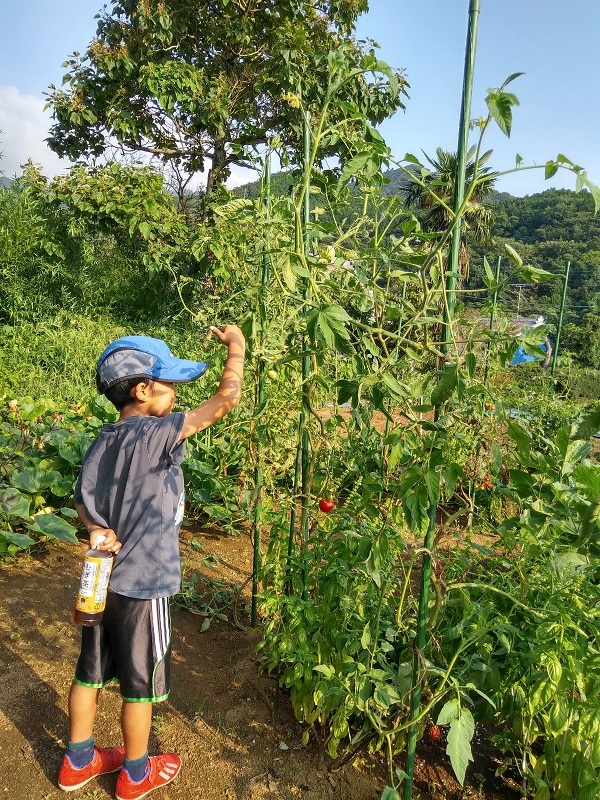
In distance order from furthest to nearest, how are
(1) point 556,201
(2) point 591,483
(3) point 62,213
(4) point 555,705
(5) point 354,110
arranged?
(1) point 556,201, (3) point 62,213, (4) point 555,705, (5) point 354,110, (2) point 591,483

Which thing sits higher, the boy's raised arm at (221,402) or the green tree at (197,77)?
the green tree at (197,77)

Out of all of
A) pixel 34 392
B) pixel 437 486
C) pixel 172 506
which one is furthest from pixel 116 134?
pixel 437 486

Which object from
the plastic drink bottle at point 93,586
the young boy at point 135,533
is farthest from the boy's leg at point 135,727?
the plastic drink bottle at point 93,586

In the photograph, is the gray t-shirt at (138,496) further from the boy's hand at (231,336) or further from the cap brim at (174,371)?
the boy's hand at (231,336)

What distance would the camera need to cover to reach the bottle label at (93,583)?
153 cm

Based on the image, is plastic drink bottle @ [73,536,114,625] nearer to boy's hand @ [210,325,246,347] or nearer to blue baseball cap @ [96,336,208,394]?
blue baseball cap @ [96,336,208,394]

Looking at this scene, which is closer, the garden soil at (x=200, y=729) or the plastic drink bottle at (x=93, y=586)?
the plastic drink bottle at (x=93, y=586)

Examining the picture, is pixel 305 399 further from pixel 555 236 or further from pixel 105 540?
pixel 555 236

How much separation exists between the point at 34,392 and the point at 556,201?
27.8 m

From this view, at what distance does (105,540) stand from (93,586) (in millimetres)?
118

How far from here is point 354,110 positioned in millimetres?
1213

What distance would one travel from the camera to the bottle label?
1.53 metres

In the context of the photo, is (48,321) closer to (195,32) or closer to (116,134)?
(116,134)

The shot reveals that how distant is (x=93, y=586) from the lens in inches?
60.4
